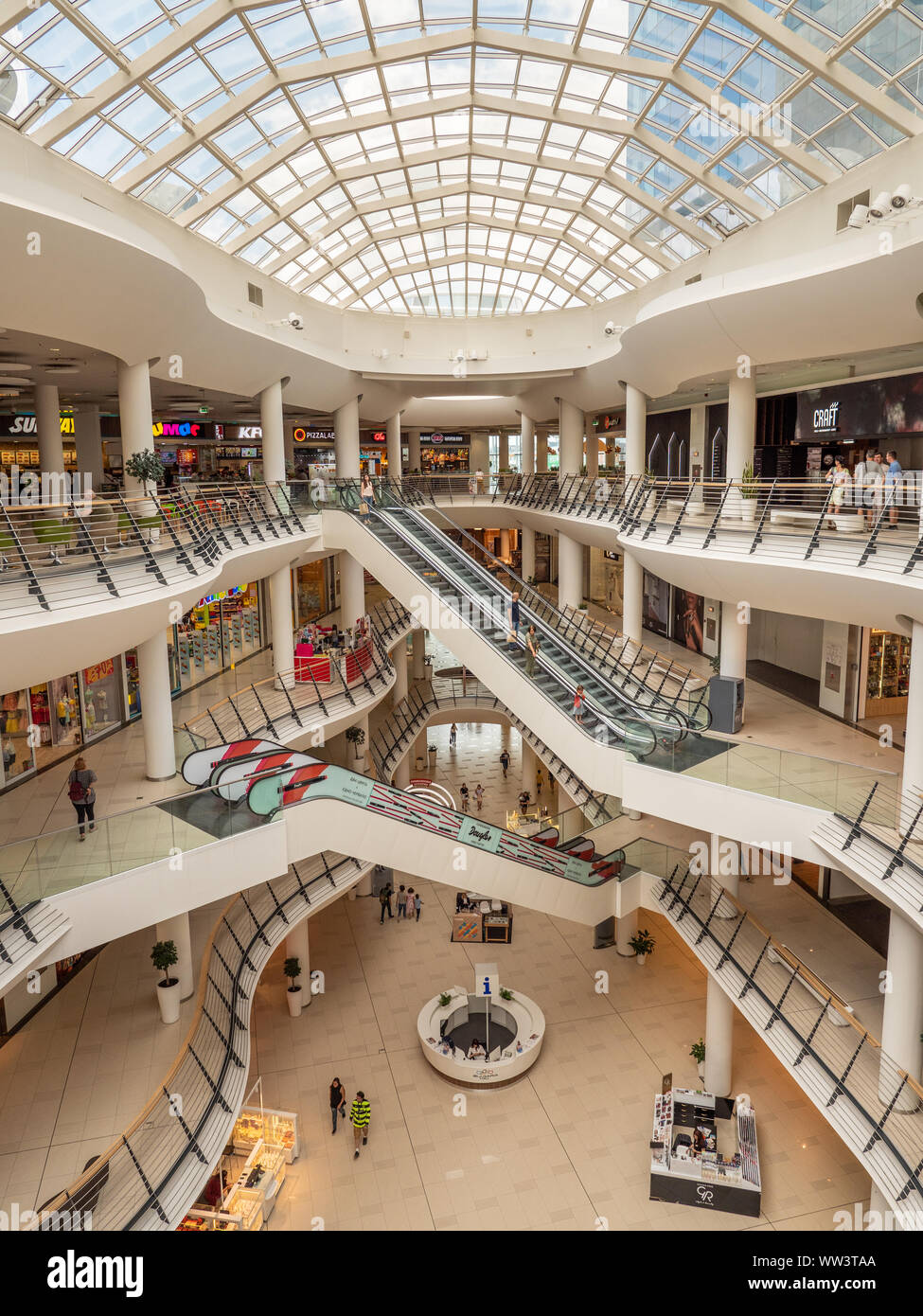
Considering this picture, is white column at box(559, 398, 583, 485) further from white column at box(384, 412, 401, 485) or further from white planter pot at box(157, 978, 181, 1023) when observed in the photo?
white planter pot at box(157, 978, 181, 1023)

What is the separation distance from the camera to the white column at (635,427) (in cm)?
2239

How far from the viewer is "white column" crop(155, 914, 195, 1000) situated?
46.2ft

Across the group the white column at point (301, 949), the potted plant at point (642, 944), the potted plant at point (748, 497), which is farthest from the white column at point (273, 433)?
the potted plant at point (642, 944)

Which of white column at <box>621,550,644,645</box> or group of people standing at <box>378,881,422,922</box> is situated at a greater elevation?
white column at <box>621,550,644,645</box>

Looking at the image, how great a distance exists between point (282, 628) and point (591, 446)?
25.8 meters

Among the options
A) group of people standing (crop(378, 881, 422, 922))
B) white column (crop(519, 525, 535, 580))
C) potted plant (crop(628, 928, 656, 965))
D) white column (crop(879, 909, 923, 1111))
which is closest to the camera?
white column (crop(879, 909, 923, 1111))

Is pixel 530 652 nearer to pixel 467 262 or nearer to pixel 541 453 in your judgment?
pixel 467 262

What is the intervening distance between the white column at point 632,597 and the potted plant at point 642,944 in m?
7.07

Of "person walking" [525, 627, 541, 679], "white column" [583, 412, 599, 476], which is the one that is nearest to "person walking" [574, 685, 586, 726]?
"person walking" [525, 627, 541, 679]

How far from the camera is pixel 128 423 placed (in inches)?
559

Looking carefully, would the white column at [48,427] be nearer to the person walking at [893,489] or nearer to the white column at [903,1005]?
the person walking at [893,489]

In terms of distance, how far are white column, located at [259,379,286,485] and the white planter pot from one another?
39.4 ft

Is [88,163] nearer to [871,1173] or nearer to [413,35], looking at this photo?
[413,35]

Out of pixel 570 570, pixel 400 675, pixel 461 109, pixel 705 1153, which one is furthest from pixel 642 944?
pixel 461 109
